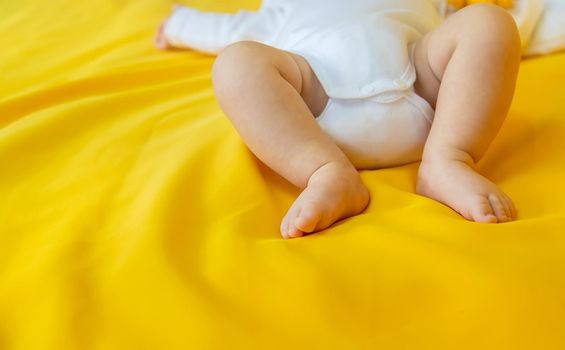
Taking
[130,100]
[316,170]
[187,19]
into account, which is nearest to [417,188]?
[316,170]

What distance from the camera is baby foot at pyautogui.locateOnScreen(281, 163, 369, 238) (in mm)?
646

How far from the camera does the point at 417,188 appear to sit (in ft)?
2.46

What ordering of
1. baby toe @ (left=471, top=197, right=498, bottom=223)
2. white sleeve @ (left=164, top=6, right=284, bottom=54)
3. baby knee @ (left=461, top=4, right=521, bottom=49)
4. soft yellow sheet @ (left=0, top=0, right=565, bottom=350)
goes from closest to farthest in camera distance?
soft yellow sheet @ (left=0, top=0, right=565, bottom=350) → baby toe @ (left=471, top=197, right=498, bottom=223) → baby knee @ (left=461, top=4, right=521, bottom=49) → white sleeve @ (left=164, top=6, right=284, bottom=54)

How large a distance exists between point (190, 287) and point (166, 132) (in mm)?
428

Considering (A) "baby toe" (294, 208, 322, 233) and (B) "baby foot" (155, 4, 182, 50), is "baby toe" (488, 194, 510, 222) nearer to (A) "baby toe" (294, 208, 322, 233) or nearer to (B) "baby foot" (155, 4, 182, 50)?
(A) "baby toe" (294, 208, 322, 233)

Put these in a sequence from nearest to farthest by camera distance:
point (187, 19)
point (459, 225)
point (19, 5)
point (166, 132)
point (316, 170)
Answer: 1. point (459, 225)
2. point (316, 170)
3. point (166, 132)
4. point (187, 19)
5. point (19, 5)

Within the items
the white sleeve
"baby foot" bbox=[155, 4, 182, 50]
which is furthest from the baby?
"baby foot" bbox=[155, 4, 182, 50]

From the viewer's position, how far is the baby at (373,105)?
2.26ft

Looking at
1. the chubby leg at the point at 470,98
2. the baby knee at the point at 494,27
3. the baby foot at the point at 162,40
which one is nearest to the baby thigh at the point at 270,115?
the chubby leg at the point at 470,98

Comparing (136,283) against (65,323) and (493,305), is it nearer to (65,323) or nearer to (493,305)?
(65,323)

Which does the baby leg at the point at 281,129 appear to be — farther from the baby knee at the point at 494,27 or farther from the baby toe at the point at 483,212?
the baby knee at the point at 494,27

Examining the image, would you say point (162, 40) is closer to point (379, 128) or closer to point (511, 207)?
point (379, 128)

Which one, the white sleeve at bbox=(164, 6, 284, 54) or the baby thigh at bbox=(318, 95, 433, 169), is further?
the white sleeve at bbox=(164, 6, 284, 54)

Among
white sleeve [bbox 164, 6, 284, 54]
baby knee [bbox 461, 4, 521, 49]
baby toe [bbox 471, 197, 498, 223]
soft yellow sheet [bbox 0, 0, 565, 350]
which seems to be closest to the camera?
soft yellow sheet [bbox 0, 0, 565, 350]
